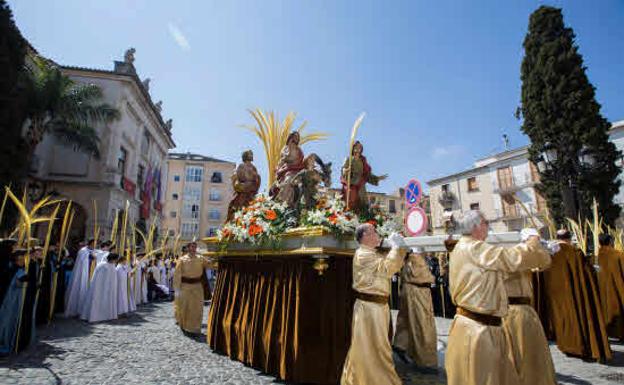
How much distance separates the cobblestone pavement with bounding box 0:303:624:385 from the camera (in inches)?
177

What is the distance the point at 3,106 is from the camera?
14.4 metres

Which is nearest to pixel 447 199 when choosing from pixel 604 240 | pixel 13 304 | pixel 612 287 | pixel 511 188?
pixel 511 188

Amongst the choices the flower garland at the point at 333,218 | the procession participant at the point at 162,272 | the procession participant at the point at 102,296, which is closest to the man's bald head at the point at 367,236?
the flower garland at the point at 333,218

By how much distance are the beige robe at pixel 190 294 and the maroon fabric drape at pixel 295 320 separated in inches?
92.0

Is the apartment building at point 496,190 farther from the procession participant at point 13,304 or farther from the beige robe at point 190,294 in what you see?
the procession participant at point 13,304

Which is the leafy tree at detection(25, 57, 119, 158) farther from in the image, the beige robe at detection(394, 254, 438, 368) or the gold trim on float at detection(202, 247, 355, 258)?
the beige robe at detection(394, 254, 438, 368)

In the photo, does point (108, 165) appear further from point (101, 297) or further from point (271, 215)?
point (271, 215)

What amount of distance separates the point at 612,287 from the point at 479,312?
6.23 metres

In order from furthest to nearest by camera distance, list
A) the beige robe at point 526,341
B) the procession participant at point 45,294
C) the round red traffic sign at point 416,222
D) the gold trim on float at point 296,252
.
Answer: the procession participant at point 45,294
the round red traffic sign at point 416,222
the gold trim on float at point 296,252
the beige robe at point 526,341

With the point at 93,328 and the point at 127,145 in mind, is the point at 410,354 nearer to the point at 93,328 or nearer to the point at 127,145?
the point at 93,328

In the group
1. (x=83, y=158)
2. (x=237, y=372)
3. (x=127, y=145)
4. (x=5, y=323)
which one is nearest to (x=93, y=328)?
(x=5, y=323)

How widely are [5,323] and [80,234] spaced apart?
18.1m

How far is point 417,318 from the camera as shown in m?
5.48

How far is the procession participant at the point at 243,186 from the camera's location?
24.0 ft
